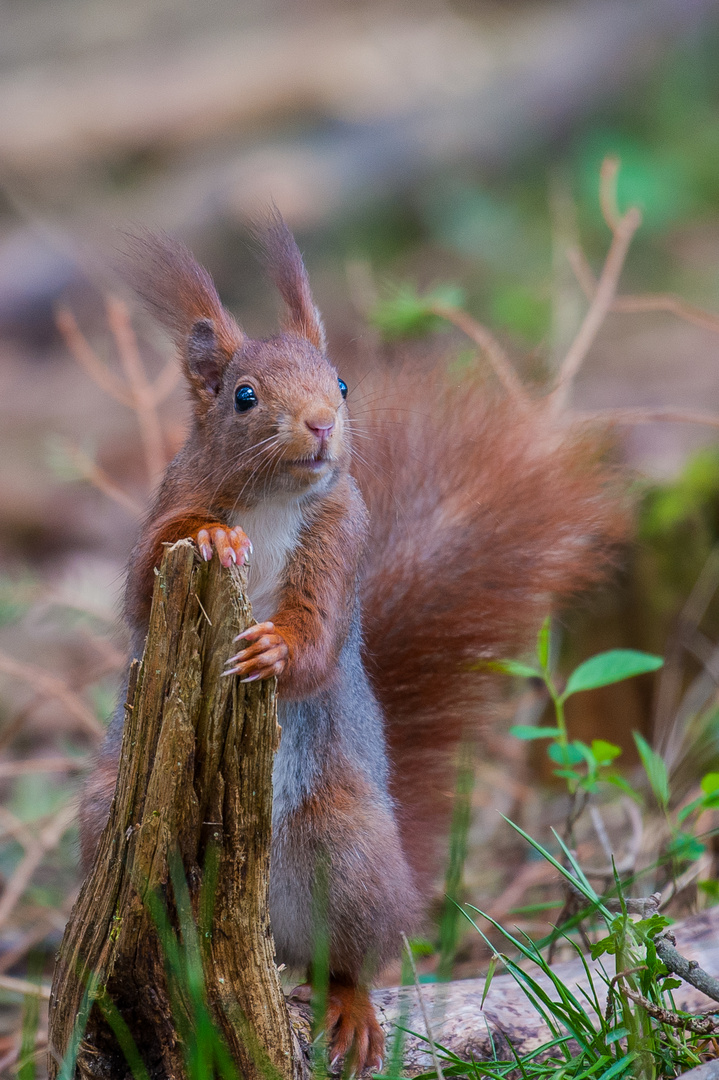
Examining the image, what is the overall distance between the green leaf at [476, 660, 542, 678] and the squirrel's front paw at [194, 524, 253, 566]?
0.68 m

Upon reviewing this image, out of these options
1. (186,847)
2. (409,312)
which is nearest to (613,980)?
(186,847)

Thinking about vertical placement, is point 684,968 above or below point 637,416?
below

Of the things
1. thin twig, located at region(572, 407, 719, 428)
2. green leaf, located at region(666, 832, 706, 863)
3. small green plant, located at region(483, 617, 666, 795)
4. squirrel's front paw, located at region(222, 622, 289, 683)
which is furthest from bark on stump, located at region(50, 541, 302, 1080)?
thin twig, located at region(572, 407, 719, 428)

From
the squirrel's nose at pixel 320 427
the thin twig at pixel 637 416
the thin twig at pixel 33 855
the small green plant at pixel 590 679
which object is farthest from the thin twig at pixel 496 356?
the thin twig at pixel 33 855

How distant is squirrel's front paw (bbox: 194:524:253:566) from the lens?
5.05 ft

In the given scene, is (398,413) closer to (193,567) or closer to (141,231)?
(141,231)

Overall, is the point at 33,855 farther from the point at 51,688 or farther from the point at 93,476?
the point at 93,476

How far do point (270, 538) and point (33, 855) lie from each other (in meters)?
1.27

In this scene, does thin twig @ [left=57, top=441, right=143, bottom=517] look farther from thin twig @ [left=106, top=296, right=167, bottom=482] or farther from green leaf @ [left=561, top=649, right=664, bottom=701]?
green leaf @ [left=561, top=649, right=664, bottom=701]

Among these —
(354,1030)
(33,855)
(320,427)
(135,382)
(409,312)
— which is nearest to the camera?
(320,427)

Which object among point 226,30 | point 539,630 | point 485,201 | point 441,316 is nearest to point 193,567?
point 539,630

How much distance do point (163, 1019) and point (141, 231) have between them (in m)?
1.16

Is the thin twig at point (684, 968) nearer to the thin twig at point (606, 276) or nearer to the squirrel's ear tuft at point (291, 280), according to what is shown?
the squirrel's ear tuft at point (291, 280)

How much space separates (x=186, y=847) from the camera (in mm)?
1553
